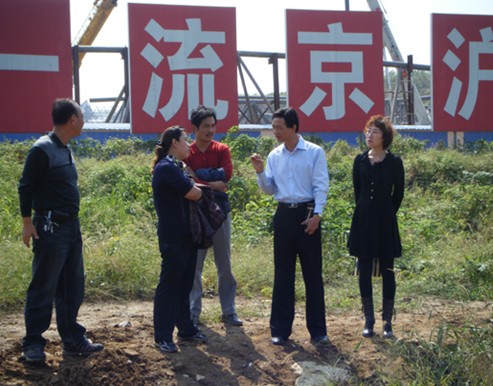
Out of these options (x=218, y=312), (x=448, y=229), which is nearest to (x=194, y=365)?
(x=218, y=312)

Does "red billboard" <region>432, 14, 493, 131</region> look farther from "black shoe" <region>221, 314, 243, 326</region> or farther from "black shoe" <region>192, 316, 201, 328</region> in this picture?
"black shoe" <region>192, 316, 201, 328</region>

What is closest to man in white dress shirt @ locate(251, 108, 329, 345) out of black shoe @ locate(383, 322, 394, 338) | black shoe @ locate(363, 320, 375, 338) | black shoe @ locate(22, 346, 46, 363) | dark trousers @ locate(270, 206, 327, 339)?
dark trousers @ locate(270, 206, 327, 339)

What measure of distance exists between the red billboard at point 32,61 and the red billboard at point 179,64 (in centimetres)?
132

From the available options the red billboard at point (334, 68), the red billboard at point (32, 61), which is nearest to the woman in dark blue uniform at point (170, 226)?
the red billboard at point (32, 61)

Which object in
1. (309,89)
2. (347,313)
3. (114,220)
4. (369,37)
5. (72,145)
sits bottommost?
(347,313)

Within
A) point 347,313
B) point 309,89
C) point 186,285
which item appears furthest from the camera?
point 309,89

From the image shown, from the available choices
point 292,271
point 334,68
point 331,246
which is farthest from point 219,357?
point 334,68

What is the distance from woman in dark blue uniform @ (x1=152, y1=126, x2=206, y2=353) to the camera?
4637 mm

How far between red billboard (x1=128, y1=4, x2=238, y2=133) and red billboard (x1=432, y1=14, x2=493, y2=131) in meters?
5.00

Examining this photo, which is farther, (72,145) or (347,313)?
(72,145)

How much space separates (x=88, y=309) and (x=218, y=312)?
130cm

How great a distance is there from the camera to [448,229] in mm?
9273

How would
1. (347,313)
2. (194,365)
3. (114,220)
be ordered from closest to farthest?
(194,365), (347,313), (114,220)

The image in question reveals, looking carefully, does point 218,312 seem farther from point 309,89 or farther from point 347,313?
point 309,89
